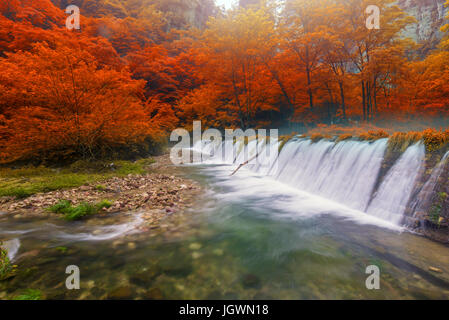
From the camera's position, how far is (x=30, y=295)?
184cm

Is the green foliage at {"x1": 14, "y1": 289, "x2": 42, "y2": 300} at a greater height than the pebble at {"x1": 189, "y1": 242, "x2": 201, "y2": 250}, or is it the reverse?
the green foliage at {"x1": 14, "y1": 289, "x2": 42, "y2": 300}

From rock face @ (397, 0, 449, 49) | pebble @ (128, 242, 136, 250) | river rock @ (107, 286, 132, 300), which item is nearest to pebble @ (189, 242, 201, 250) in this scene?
pebble @ (128, 242, 136, 250)

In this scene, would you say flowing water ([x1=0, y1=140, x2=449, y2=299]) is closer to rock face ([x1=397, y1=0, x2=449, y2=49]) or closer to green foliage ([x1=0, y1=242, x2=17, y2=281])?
green foliage ([x1=0, y1=242, x2=17, y2=281])

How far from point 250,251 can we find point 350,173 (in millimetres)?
3913

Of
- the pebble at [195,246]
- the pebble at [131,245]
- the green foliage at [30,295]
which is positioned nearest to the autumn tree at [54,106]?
the pebble at [131,245]

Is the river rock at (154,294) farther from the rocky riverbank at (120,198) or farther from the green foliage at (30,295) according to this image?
the rocky riverbank at (120,198)

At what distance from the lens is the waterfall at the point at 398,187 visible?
3598 mm

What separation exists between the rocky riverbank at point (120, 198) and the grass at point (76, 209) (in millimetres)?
109

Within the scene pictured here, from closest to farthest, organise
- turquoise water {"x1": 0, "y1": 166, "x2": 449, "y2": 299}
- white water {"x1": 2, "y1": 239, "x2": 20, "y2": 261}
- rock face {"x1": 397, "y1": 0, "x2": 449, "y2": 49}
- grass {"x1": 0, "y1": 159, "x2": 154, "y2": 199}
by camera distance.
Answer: turquoise water {"x1": 0, "y1": 166, "x2": 449, "y2": 299} < white water {"x1": 2, "y1": 239, "x2": 20, "y2": 261} < grass {"x1": 0, "y1": 159, "x2": 154, "y2": 199} < rock face {"x1": 397, "y1": 0, "x2": 449, "y2": 49}

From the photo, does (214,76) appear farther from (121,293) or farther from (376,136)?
(121,293)

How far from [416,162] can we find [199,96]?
58.2 ft

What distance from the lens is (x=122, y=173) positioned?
7.32 meters

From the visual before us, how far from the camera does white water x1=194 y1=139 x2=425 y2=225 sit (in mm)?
3747

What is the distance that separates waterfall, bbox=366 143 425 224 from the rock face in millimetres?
35968
